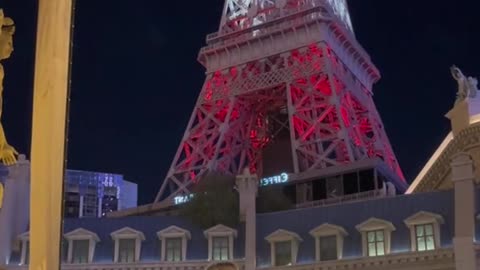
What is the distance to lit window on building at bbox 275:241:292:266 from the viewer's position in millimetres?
31188

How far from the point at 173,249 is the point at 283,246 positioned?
14.1 feet

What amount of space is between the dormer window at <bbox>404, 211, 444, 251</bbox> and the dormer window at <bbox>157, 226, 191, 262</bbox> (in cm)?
850

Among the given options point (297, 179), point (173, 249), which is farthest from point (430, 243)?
point (297, 179)

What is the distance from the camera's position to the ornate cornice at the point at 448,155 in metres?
33.2

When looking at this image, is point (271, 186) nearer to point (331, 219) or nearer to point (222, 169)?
point (222, 169)

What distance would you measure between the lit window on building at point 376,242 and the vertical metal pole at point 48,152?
2337cm

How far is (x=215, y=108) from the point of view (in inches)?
2096

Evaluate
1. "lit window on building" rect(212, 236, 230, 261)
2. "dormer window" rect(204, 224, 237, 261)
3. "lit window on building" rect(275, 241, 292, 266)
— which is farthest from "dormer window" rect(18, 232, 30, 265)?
"lit window on building" rect(275, 241, 292, 266)

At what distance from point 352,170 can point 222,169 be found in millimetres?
8700

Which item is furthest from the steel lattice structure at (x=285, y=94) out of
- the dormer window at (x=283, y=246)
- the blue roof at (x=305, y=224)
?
the dormer window at (x=283, y=246)

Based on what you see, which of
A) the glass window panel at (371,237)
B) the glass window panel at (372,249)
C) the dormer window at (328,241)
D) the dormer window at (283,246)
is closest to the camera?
the glass window panel at (372,249)

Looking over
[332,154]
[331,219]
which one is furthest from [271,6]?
[331,219]

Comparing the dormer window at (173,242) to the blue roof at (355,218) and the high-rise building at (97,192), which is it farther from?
the high-rise building at (97,192)

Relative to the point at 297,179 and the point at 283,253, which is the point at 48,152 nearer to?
the point at 283,253
